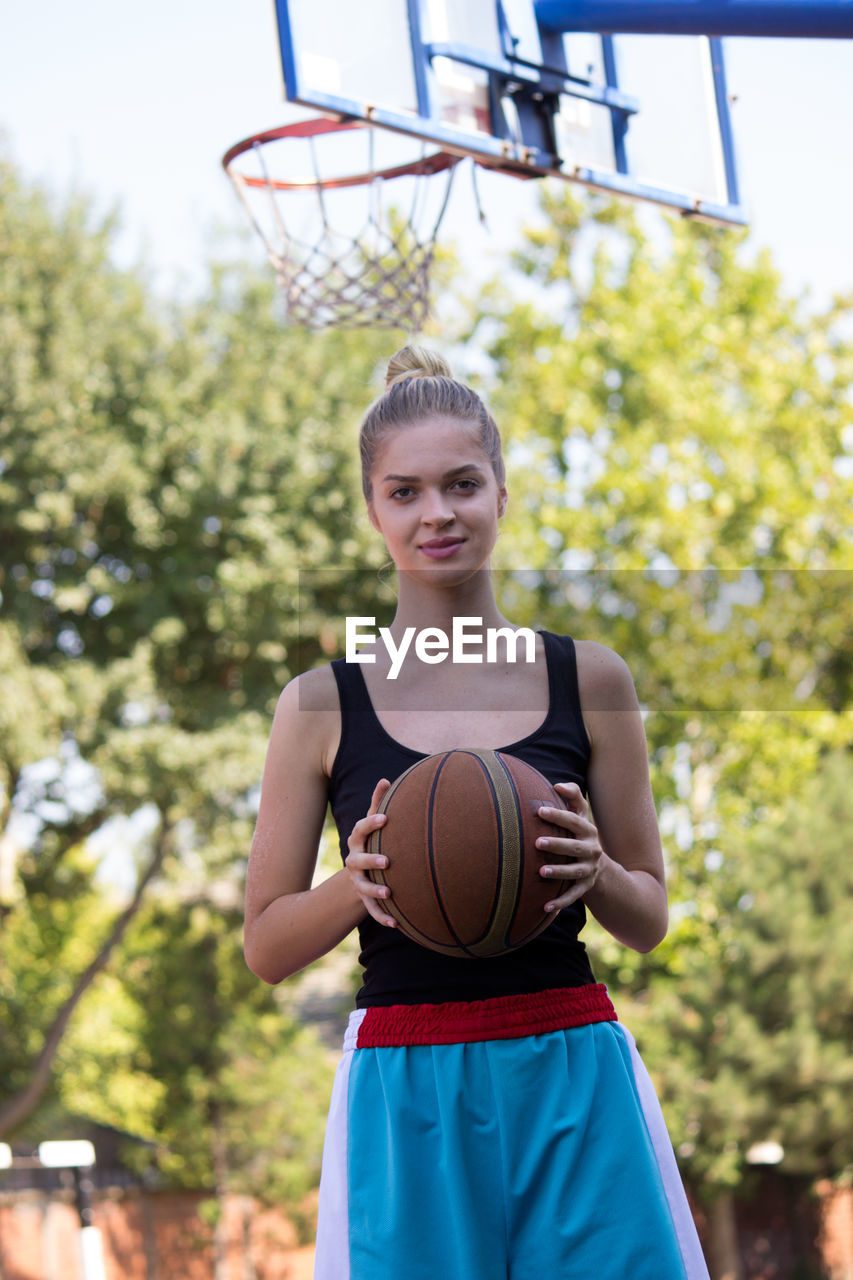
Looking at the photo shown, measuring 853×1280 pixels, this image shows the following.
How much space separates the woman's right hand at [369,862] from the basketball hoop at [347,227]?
154 inches

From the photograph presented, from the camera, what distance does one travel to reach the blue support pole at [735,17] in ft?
11.4

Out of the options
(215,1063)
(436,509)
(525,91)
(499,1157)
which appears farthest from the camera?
(215,1063)

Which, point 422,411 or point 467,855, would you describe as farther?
point 422,411

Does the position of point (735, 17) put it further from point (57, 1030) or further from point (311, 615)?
point (57, 1030)

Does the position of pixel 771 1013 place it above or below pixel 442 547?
below

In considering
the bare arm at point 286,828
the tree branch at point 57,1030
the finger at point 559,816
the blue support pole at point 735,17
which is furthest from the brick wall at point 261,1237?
Result: the finger at point 559,816

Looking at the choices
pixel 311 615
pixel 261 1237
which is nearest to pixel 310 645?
pixel 311 615

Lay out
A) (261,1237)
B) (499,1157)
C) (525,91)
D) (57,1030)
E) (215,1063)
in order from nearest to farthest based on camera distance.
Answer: (499,1157)
(525,91)
(57,1030)
(215,1063)
(261,1237)

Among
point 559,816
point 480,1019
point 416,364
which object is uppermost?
point 416,364

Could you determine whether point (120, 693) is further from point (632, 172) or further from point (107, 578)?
point (632, 172)

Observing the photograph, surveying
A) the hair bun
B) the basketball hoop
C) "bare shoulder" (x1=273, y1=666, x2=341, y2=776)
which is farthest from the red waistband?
the basketball hoop

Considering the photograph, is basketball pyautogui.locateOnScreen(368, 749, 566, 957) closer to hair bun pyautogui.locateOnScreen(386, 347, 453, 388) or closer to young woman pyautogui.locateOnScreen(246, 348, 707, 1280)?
young woman pyautogui.locateOnScreen(246, 348, 707, 1280)

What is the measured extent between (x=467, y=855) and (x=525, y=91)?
3.30m

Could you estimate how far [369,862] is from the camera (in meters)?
1.78
